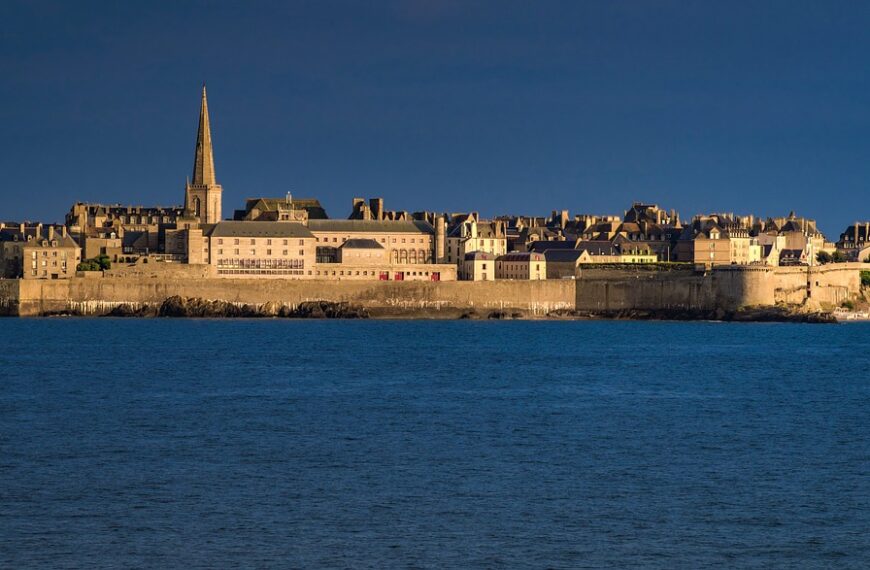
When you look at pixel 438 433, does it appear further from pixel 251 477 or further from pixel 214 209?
pixel 214 209

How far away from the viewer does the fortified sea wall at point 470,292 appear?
73.8 meters

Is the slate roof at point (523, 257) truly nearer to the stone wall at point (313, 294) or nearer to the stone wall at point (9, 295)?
the stone wall at point (313, 294)

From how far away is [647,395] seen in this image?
35.6 metres

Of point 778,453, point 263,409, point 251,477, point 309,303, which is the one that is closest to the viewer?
point 251,477

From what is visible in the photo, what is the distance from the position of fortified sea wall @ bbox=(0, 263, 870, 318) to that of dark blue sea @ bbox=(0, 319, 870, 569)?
28352mm

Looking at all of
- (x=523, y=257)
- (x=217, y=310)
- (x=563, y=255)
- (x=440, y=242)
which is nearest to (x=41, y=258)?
(x=217, y=310)

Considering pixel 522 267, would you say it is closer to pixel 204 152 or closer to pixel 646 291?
pixel 646 291

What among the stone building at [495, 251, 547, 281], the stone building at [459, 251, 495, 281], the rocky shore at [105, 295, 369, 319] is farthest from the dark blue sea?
the stone building at [459, 251, 495, 281]

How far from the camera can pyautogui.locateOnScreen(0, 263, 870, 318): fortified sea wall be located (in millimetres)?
73750

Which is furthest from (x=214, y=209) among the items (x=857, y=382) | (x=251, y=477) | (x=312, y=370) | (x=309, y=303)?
(x=251, y=477)

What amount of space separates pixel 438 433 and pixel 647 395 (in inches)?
378

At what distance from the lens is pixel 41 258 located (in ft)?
251

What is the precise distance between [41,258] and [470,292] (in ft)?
70.6

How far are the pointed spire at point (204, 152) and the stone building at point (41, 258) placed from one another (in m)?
12.1
